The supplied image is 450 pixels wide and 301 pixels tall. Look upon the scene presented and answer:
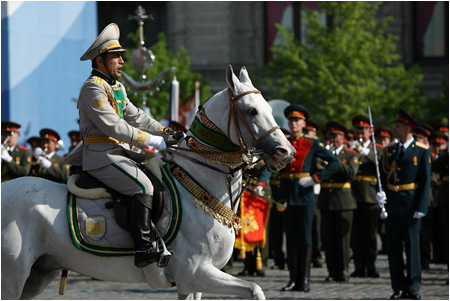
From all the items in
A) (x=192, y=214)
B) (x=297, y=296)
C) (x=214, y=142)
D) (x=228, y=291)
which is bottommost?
(x=297, y=296)

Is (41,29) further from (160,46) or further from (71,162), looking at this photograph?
(160,46)

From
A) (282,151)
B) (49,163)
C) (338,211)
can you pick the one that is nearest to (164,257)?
(282,151)

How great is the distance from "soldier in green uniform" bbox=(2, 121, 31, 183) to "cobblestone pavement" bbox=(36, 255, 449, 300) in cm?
188

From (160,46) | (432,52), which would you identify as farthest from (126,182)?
(432,52)

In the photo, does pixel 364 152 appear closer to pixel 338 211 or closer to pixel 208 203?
pixel 338 211

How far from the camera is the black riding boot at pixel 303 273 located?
37.8 ft

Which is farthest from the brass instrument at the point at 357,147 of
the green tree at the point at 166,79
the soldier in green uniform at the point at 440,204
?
the green tree at the point at 166,79

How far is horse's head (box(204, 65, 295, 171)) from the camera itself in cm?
664

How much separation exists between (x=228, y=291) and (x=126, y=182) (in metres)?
1.19

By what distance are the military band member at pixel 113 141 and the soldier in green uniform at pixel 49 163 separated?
22.4 feet

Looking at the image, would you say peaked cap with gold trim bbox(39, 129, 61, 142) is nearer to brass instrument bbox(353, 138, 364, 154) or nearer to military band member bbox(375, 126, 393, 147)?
brass instrument bbox(353, 138, 364, 154)

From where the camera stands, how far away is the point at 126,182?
22.4ft

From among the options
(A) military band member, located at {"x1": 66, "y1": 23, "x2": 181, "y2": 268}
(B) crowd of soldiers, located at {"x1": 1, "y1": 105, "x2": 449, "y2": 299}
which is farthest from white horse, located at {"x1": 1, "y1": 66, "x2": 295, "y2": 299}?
(B) crowd of soldiers, located at {"x1": 1, "y1": 105, "x2": 449, "y2": 299}

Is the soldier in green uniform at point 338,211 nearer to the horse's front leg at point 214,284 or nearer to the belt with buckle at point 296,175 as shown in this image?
the belt with buckle at point 296,175
